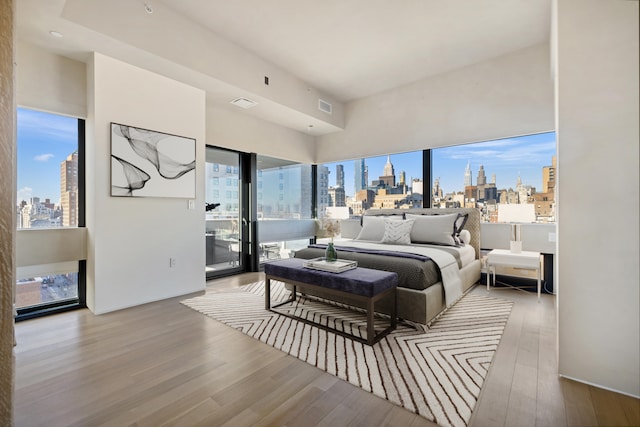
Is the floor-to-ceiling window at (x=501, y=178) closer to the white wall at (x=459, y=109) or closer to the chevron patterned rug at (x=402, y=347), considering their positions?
the white wall at (x=459, y=109)

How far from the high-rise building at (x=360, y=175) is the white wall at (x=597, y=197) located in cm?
394

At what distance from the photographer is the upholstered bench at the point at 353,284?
2365 mm

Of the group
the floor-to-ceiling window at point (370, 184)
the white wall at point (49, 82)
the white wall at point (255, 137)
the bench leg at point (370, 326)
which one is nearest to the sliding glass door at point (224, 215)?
the white wall at point (255, 137)

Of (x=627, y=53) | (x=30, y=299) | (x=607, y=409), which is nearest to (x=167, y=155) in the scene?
(x=30, y=299)

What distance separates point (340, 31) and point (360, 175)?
2763mm

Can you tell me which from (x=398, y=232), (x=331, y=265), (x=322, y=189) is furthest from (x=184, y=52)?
(x=322, y=189)

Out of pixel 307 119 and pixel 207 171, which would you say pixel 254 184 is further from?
pixel 307 119

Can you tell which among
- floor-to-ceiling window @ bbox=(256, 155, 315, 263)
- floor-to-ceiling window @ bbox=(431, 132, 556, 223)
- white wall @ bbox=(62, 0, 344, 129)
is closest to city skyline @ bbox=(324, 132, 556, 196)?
floor-to-ceiling window @ bbox=(431, 132, 556, 223)

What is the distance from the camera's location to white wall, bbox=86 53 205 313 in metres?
3.06

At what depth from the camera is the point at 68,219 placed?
10.5 feet

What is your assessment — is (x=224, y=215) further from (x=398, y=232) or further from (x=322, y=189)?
(x=398, y=232)

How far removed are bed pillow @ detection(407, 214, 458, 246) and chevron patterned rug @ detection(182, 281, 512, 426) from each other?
789 millimetres

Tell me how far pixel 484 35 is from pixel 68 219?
200 inches

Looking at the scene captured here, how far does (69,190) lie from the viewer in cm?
322
